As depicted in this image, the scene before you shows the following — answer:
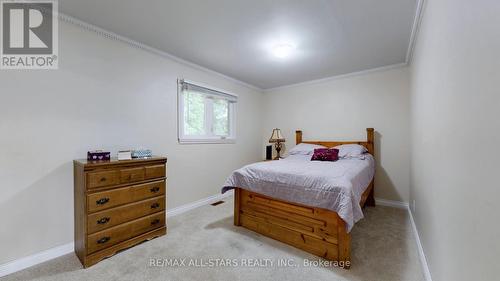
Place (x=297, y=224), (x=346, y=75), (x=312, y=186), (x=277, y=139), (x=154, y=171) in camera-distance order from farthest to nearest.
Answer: (x=277, y=139) < (x=346, y=75) < (x=154, y=171) < (x=297, y=224) < (x=312, y=186)

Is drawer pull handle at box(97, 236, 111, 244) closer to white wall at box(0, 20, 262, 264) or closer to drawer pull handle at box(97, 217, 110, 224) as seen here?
drawer pull handle at box(97, 217, 110, 224)

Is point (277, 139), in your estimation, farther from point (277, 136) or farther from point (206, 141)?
point (206, 141)

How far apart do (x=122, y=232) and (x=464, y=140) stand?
2631 millimetres

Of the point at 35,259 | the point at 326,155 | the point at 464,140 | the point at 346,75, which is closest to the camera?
the point at 464,140

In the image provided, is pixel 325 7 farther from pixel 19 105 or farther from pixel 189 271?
pixel 19 105

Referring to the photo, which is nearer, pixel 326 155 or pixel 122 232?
pixel 122 232

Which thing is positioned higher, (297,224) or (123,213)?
(123,213)

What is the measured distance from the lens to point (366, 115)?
140 inches

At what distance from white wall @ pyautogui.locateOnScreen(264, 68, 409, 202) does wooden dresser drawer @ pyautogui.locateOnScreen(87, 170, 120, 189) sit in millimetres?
3292

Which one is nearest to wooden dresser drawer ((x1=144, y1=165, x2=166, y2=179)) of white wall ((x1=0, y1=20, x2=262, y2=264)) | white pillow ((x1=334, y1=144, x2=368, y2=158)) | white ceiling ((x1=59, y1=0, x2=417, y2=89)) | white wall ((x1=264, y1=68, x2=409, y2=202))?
Answer: white wall ((x1=0, y1=20, x2=262, y2=264))

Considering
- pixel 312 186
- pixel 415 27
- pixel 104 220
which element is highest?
pixel 415 27

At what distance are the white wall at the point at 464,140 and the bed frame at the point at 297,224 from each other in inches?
25.0

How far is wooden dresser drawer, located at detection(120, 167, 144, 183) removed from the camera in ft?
6.64

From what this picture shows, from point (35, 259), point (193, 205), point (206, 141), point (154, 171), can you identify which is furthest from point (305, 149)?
point (35, 259)
